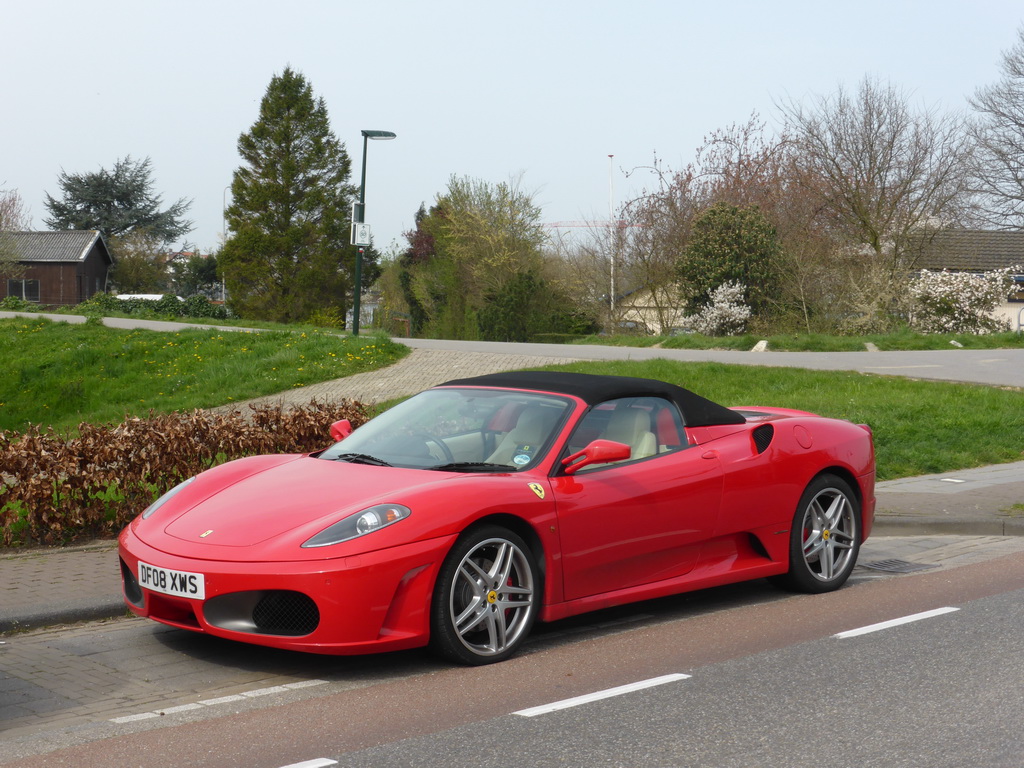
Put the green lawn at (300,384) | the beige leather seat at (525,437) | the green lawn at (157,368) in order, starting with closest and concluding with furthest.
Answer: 1. the beige leather seat at (525,437)
2. the green lawn at (300,384)
3. the green lawn at (157,368)

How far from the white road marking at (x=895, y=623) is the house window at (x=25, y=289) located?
65.3 metres

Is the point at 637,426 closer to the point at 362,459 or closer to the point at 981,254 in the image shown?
the point at 362,459

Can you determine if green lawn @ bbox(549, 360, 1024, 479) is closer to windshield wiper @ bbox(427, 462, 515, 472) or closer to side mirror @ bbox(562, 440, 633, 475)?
side mirror @ bbox(562, 440, 633, 475)

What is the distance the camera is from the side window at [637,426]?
233 inches

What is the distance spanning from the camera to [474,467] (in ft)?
18.4

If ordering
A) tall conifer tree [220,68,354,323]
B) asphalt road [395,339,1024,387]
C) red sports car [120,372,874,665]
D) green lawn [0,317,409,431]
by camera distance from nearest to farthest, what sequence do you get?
1. red sports car [120,372,874,665]
2. asphalt road [395,339,1024,387]
3. green lawn [0,317,409,431]
4. tall conifer tree [220,68,354,323]

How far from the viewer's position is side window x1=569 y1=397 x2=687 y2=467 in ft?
19.4

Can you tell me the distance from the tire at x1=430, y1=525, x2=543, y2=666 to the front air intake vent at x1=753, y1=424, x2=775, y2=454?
1832mm

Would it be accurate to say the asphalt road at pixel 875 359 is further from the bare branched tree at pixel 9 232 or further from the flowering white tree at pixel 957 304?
the bare branched tree at pixel 9 232

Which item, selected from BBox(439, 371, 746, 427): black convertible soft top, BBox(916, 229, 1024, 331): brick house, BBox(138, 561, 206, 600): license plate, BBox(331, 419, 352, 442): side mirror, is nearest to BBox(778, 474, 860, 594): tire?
BBox(439, 371, 746, 427): black convertible soft top

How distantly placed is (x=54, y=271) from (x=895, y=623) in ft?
214

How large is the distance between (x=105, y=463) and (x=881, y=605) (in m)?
5.43

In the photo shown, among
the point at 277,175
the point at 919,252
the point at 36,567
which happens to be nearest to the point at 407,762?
the point at 36,567

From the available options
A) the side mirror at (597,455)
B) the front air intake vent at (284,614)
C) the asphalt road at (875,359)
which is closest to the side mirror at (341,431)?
the side mirror at (597,455)
